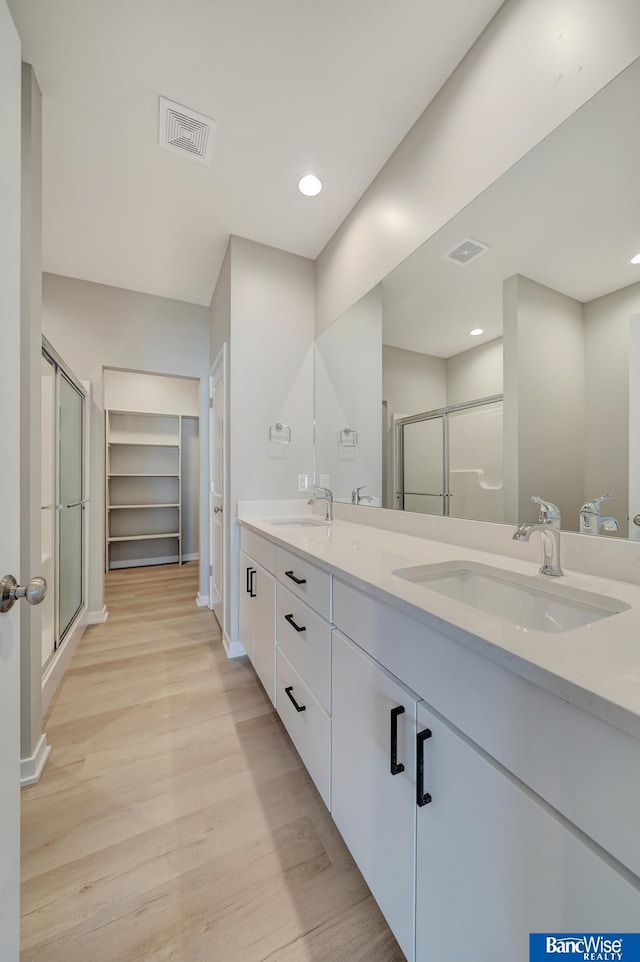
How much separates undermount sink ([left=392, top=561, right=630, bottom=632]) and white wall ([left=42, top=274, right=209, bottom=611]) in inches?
99.2

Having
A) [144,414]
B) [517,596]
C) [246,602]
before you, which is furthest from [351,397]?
[144,414]

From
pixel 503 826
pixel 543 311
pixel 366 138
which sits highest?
pixel 366 138

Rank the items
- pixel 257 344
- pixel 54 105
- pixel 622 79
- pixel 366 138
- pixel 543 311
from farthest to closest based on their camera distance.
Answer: pixel 257 344
pixel 366 138
pixel 54 105
pixel 543 311
pixel 622 79

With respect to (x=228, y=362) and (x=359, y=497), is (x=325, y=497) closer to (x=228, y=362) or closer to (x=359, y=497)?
(x=359, y=497)

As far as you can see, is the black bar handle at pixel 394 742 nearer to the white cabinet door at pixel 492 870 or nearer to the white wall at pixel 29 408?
the white cabinet door at pixel 492 870

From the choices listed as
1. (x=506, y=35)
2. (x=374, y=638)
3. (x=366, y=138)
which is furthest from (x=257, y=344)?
(x=374, y=638)

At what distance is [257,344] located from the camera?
2.28 metres

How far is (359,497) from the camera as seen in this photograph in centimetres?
203

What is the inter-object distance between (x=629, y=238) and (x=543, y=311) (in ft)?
0.81

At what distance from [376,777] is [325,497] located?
5.25 feet

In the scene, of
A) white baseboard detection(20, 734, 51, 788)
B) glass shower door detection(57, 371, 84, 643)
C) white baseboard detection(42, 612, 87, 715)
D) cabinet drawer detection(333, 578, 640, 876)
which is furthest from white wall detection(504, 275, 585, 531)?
glass shower door detection(57, 371, 84, 643)

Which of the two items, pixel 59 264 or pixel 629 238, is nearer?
pixel 629 238

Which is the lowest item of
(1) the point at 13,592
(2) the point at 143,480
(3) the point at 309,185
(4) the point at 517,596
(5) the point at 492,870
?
(5) the point at 492,870

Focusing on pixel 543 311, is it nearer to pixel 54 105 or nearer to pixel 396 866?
pixel 396 866
